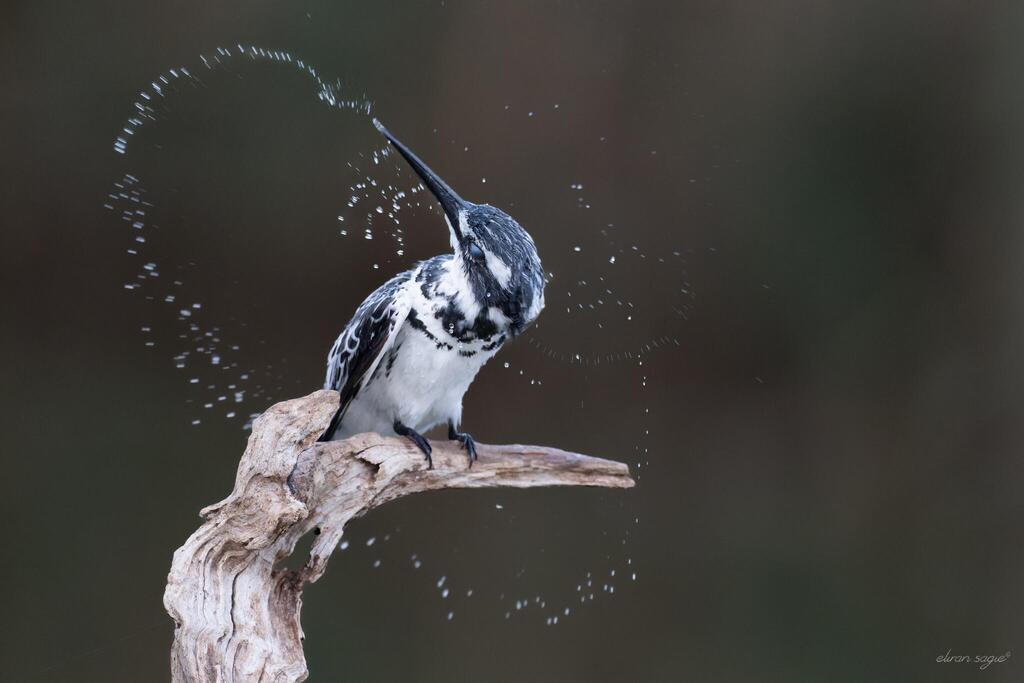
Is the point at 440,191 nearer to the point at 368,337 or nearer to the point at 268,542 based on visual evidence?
the point at 368,337

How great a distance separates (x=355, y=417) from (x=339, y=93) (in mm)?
530

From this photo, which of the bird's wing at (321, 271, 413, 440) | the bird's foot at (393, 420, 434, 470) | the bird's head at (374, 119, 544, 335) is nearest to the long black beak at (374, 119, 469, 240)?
the bird's head at (374, 119, 544, 335)

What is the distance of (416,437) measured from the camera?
1.12 m

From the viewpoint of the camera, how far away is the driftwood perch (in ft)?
2.92

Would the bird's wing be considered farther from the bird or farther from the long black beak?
the long black beak

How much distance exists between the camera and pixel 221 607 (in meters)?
0.91

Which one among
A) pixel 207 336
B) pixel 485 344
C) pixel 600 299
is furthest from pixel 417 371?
pixel 207 336

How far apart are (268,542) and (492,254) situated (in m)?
0.35

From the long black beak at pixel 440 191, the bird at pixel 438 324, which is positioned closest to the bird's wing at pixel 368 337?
the bird at pixel 438 324

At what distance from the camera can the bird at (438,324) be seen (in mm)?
1029

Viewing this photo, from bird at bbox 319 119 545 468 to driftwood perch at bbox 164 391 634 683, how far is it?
0.10 metres

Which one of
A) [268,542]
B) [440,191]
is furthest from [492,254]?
[268,542]

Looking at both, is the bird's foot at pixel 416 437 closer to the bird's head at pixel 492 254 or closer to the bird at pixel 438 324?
the bird at pixel 438 324

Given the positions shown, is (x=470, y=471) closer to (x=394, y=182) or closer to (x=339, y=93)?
(x=394, y=182)
